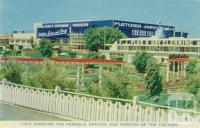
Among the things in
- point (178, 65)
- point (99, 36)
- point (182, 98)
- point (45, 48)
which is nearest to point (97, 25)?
point (99, 36)

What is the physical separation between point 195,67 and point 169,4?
0.43 metres

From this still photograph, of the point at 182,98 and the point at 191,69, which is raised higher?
the point at 191,69

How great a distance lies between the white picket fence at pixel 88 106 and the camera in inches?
99.7

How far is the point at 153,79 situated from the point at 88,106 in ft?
1.46

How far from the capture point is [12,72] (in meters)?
2.71

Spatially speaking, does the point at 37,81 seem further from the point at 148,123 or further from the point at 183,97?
the point at 183,97

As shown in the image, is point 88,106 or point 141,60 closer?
point 88,106

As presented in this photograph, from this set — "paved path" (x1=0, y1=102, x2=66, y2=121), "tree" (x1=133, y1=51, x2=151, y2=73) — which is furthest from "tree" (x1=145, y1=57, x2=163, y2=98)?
"paved path" (x1=0, y1=102, x2=66, y2=121)

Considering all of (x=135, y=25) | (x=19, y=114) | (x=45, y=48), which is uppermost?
(x=135, y=25)

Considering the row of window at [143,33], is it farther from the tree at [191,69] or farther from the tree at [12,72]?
the tree at [12,72]

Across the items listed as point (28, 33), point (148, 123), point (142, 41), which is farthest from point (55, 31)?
point (148, 123)

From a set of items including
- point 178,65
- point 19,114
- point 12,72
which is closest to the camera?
point 19,114

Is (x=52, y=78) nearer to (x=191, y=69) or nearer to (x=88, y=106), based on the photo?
(x=88, y=106)

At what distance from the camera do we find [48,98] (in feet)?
8.95
